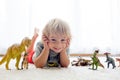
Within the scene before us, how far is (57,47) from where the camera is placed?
932 millimetres

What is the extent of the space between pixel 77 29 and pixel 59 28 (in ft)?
2.47

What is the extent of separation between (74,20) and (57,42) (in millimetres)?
743

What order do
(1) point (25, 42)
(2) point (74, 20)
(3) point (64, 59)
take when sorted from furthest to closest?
(2) point (74, 20)
(3) point (64, 59)
(1) point (25, 42)

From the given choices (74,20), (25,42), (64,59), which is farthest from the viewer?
(74,20)

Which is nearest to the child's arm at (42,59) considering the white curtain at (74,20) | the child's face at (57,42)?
the child's face at (57,42)

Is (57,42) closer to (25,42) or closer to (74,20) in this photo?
(25,42)

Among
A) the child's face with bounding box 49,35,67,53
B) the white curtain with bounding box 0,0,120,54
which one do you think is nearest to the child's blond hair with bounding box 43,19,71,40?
the child's face with bounding box 49,35,67,53

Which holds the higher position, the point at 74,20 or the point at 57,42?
the point at 74,20

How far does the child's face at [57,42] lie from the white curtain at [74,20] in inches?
27.1

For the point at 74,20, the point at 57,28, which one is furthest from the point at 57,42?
the point at 74,20

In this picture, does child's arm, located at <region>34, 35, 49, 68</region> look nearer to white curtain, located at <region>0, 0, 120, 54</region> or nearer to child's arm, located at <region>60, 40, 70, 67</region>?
child's arm, located at <region>60, 40, 70, 67</region>

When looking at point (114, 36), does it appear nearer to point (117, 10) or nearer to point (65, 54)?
point (117, 10)

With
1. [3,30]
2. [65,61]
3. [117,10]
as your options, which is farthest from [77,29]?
[65,61]

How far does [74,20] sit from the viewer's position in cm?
165
